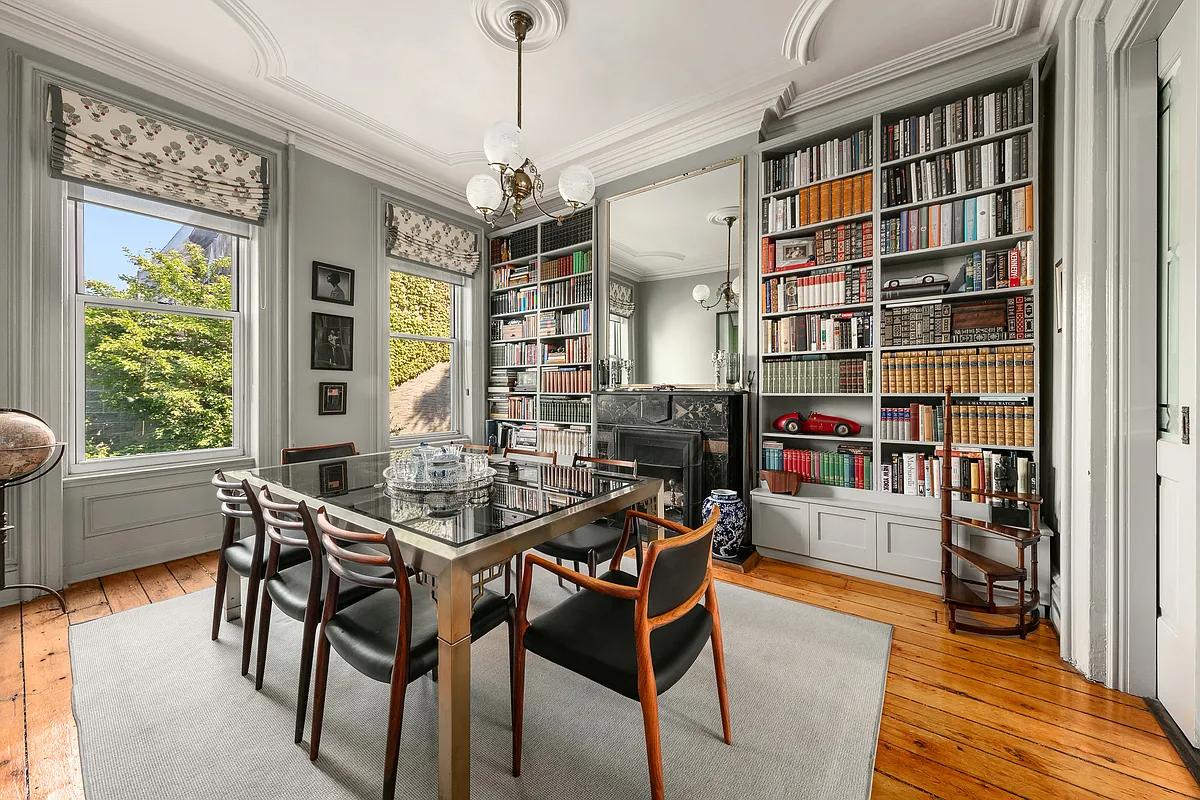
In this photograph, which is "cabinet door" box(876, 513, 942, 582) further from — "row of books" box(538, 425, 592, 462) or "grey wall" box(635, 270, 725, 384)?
"row of books" box(538, 425, 592, 462)

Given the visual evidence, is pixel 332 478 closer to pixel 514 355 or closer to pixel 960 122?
pixel 514 355

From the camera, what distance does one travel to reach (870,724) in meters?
1.65

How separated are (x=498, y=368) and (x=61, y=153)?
3284 mm

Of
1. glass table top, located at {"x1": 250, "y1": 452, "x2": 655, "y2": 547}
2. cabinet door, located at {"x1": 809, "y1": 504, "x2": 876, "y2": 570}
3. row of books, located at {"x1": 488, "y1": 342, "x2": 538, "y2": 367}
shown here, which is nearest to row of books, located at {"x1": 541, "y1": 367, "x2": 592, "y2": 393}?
row of books, located at {"x1": 488, "y1": 342, "x2": 538, "y2": 367}

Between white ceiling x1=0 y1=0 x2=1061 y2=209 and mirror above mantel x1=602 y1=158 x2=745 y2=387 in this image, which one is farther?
mirror above mantel x1=602 y1=158 x2=745 y2=387

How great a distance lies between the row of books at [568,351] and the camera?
431cm

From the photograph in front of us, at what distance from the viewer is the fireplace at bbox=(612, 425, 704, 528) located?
3443mm

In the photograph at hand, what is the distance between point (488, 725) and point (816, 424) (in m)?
2.63

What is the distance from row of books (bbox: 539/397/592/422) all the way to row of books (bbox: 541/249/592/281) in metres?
1.17

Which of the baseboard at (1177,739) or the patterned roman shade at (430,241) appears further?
the patterned roman shade at (430,241)

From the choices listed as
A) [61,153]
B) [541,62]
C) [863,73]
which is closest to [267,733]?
[61,153]

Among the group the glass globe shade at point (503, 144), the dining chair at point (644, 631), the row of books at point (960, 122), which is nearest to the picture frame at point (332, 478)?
the dining chair at point (644, 631)

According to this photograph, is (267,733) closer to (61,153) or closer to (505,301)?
(61,153)

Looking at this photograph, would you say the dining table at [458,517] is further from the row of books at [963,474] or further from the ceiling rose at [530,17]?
the ceiling rose at [530,17]
